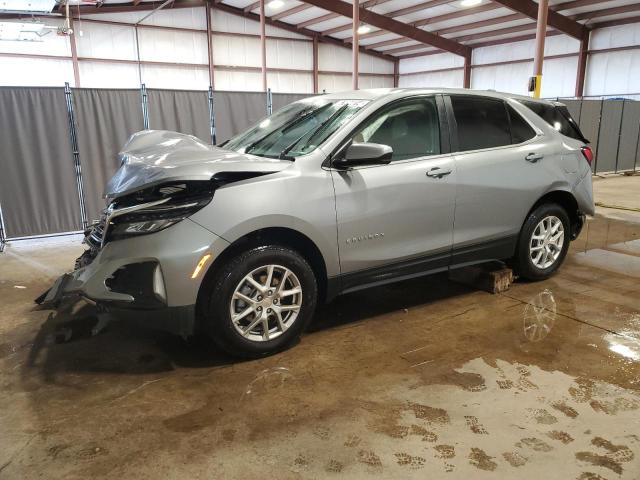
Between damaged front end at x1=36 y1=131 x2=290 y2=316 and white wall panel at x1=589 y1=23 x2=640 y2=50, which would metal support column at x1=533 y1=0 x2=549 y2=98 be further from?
white wall panel at x1=589 y1=23 x2=640 y2=50

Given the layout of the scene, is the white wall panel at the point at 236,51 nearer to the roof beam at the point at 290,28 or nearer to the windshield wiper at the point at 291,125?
the roof beam at the point at 290,28

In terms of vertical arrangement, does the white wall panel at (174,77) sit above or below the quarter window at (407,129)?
above

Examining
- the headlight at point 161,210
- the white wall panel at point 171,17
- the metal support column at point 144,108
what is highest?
the white wall panel at point 171,17

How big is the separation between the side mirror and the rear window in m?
1.90

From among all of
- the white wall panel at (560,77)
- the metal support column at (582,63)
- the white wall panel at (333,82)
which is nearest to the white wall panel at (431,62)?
the white wall panel at (333,82)

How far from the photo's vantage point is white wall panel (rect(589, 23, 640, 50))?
17922mm

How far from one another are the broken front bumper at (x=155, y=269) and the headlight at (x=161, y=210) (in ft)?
0.15

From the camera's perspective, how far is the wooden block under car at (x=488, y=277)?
13.9 ft

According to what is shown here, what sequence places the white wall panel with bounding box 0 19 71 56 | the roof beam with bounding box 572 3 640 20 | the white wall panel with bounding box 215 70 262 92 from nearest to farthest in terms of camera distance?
1. the roof beam with bounding box 572 3 640 20
2. the white wall panel with bounding box 0 19 71 56
3. the white wall panel with bounding box 215 70 262 92

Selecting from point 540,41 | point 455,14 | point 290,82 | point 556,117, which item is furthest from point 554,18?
point 556,117

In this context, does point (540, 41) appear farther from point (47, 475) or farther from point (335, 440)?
point (47, 475)

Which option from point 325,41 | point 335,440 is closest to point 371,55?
point 325,41

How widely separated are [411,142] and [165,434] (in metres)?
2.55

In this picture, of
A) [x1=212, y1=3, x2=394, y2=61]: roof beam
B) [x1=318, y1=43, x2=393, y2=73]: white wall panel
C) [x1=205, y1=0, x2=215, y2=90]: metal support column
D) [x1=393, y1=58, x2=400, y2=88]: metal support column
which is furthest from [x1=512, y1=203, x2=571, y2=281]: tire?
[x1=393, y1=58, x2=400, y2=88]: metal support column
